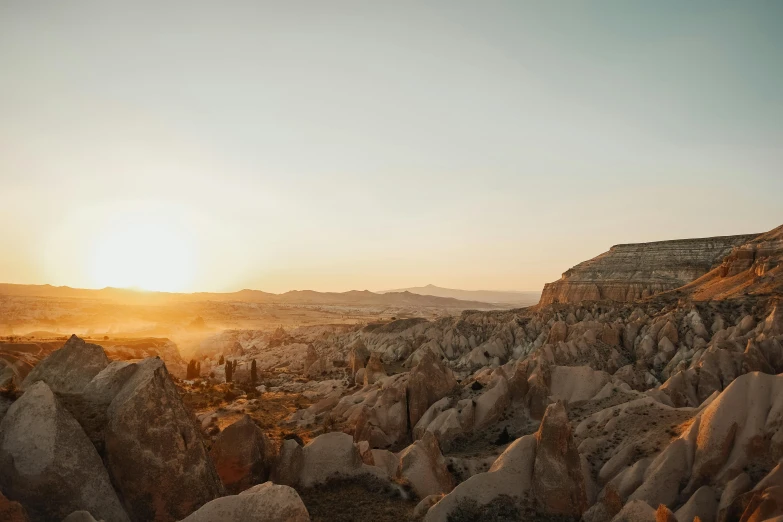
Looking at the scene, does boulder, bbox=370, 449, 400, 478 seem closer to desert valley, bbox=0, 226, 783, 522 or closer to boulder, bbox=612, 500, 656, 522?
desert valley, bbox=0, 226, 783, 522

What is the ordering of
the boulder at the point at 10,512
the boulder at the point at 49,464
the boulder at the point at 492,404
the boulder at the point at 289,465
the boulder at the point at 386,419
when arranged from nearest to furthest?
the boulder at the point at 10,512 < the boulder at the point at 49,464 < the boulder at the point at 289,465 < the boulder at the point at 492,404 < the boulder at the point at 386,419

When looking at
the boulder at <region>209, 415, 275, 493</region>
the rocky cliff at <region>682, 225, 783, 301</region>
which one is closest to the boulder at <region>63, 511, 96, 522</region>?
the boulder at <region>209, 415, 275, 493</region>

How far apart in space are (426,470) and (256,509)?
11976 millimetres

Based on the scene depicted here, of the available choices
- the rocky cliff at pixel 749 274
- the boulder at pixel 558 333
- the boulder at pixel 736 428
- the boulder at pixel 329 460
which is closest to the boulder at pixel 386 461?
the boulder at pixel 329 460

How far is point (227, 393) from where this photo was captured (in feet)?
156

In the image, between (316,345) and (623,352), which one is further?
(316,345)

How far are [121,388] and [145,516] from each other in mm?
4708

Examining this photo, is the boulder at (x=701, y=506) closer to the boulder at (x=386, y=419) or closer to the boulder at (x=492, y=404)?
the boulder at (x=492, y=404)

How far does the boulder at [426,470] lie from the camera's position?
69.5 ft

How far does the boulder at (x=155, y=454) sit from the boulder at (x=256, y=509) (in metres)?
3.84

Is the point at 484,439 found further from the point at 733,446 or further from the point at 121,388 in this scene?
the point at 121,388

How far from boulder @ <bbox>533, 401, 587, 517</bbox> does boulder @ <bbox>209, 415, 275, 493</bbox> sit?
40.3 feet

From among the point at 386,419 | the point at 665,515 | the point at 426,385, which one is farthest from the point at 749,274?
the point at 665,515

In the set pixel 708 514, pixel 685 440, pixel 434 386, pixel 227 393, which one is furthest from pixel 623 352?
pixel 227 393
